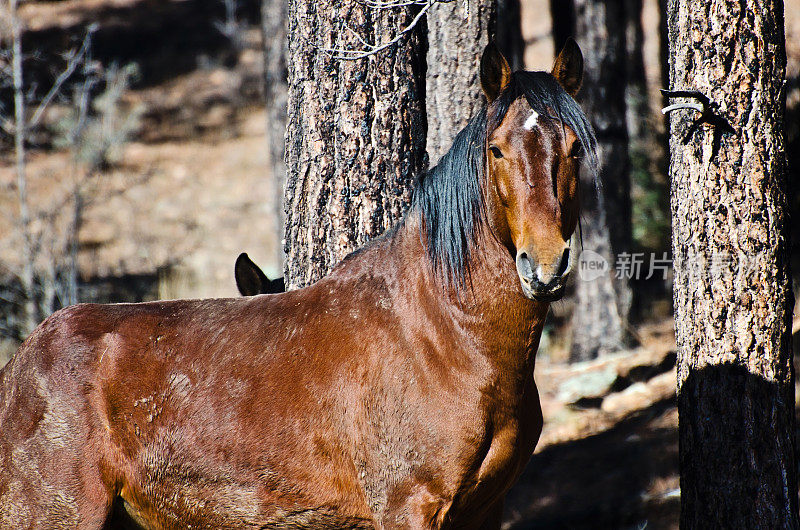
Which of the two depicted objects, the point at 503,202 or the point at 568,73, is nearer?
the point at 503,202

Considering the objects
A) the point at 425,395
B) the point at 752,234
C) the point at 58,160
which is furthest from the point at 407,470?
the point at 58,160

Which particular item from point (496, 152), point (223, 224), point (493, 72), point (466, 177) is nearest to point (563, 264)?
point (496, 152)

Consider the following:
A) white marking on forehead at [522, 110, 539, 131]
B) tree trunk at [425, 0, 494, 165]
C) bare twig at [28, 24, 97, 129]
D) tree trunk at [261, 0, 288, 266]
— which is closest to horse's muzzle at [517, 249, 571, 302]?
white marking on forehead at [522, 110, 539, 131]

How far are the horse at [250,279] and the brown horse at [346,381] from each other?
0.99m

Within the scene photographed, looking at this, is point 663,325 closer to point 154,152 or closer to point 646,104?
point 646,104

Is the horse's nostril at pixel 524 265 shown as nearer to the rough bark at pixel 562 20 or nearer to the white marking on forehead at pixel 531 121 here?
the white marking on forehead at pixel 531 121

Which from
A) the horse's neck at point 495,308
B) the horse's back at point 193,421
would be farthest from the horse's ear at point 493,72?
the horse's back at point 193,421

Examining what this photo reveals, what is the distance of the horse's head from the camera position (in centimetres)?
256

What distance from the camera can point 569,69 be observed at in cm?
301

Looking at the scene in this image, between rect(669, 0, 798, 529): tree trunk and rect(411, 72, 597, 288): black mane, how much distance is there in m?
1.28

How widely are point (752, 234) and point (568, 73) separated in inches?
56.6

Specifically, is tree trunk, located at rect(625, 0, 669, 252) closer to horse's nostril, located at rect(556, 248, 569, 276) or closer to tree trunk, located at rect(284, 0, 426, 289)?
tree trunk, located at rect(284, 0, 426, 289)

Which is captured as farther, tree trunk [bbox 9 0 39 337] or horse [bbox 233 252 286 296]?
tree trunk [bbox 9 0 39 337]

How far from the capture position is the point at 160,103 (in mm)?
25109
